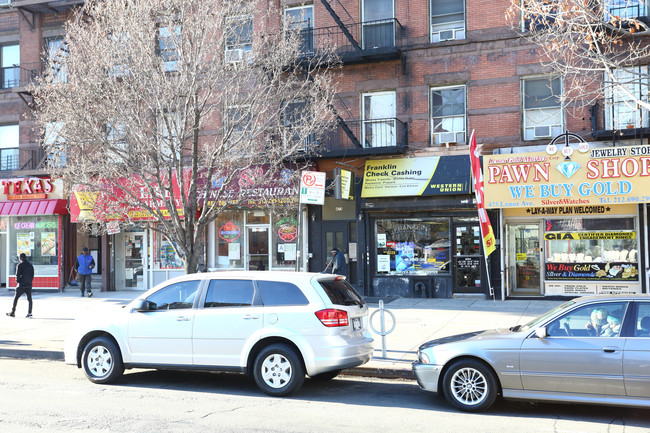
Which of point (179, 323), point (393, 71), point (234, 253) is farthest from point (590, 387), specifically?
point (234, 253)

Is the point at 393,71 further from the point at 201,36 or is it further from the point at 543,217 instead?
the point at 201,36

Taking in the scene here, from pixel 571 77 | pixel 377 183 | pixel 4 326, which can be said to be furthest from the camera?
pixel 377 183

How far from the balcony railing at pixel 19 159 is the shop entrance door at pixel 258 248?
8406 millimetres

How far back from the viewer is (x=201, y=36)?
11.8m

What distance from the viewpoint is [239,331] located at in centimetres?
768

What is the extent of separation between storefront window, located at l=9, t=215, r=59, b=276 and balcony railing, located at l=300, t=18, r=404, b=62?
11270 mm

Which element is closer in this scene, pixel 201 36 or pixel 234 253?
pixel 201 36

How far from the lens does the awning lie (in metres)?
20.6

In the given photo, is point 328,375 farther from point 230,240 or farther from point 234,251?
point 230,240

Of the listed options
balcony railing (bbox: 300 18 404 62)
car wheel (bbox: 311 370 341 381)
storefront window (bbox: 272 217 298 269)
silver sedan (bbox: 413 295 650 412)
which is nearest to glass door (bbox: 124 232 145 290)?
storefront window (bbox: 272 217 298 269)

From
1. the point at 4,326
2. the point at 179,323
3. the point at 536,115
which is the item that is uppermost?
the point at 536,115

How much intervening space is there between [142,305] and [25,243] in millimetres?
15820

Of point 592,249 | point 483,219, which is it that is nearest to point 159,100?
point 483,219

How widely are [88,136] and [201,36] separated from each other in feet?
10.1
